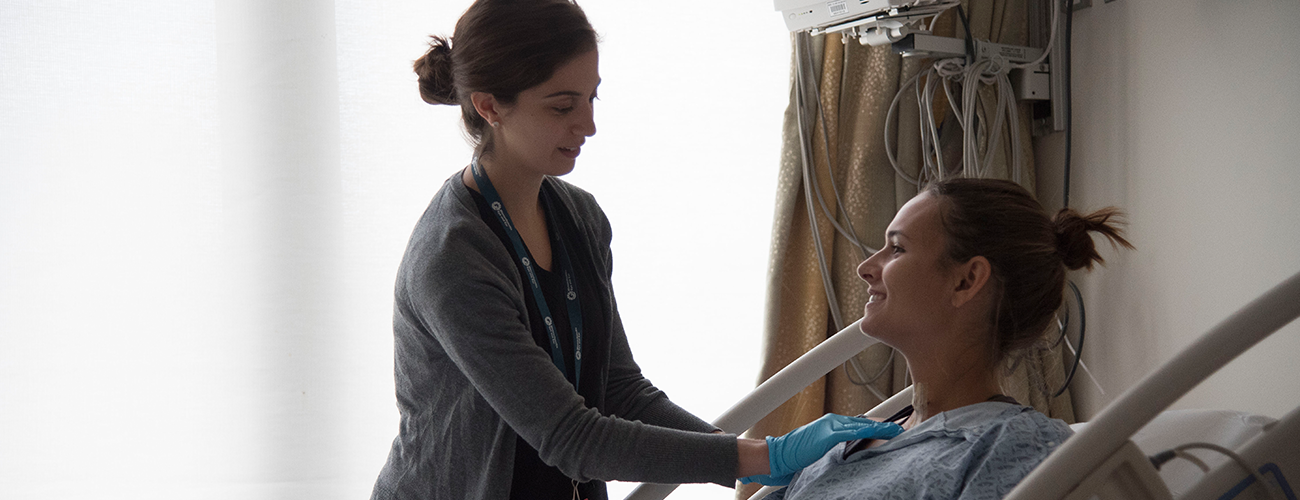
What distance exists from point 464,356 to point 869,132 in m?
1.41

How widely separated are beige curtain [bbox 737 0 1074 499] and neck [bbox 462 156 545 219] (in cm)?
107

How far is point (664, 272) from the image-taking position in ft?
8.46

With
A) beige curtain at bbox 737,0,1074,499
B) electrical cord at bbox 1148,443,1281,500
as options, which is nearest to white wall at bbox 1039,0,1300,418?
beige curtain at bbox 737,0,1074,499

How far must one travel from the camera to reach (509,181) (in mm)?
1363

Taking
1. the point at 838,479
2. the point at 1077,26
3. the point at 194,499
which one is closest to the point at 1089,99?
the point at 1077,26

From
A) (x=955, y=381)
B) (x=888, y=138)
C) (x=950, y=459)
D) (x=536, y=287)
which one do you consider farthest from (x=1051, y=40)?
(x=536, y=287)

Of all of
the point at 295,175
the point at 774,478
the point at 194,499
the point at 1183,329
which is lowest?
the point at 194,499

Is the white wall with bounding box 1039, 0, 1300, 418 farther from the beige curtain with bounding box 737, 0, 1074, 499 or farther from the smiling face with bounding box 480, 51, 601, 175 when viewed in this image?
the smiling face with bounding box 480, 51, 601, 175

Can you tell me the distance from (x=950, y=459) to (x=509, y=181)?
676 mm

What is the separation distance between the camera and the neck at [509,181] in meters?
1.36

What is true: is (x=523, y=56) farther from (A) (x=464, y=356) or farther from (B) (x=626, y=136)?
(B) (x=626, y=136)

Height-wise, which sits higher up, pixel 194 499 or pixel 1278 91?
pixel 1278 91

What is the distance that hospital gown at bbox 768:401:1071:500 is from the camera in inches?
44.4

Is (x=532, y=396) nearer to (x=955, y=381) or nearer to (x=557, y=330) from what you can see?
(x=557, y=330)
